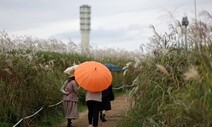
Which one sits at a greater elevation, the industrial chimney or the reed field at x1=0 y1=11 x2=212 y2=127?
the industrial chimney

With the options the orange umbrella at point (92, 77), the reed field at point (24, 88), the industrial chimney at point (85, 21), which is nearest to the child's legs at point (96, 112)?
the orange umbrella at point (92, 77)

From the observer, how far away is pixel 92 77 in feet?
33.6

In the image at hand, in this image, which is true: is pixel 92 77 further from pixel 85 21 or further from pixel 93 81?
pixel 85 21

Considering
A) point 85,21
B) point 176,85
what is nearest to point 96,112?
point 176,85

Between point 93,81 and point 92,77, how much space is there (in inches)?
3.8

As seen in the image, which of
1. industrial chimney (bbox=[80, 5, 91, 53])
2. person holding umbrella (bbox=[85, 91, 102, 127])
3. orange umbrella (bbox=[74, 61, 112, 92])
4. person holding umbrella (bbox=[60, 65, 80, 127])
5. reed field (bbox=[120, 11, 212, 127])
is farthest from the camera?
industrial chimney (bbox=[80, 5, 91, 53])

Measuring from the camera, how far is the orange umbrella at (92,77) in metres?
10.2

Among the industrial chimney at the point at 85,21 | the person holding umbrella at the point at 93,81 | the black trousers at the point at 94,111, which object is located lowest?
the black trousers at the point at 94,111

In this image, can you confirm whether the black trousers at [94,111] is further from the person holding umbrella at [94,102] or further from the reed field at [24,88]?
the reed field at [24,88]

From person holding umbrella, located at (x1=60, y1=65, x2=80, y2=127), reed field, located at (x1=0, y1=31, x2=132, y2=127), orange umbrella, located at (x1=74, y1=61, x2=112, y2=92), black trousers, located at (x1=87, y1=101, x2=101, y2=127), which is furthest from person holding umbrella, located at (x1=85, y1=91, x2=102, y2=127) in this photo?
reed field, located at (x1=0, y1=31, x2=132, y2=127)

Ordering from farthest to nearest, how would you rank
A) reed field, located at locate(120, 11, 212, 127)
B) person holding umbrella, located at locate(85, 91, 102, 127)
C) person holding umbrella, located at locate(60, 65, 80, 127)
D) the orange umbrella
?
person holding umbrella, located at locate(60, 65, 80, 127), person holding umbrella, located at locate(85, 91, 102, 127), the orange umbrella, reed field, located at locate(120, 11, 212, 127)

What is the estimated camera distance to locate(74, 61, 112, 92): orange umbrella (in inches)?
402

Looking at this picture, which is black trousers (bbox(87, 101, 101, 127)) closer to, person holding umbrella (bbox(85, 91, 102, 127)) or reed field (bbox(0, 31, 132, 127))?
person holding umbrella (bbox(85, 91, 102, 127))

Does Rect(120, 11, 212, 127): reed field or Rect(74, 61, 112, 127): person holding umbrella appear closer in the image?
Rect(120, 11, 212, 127): reed field
